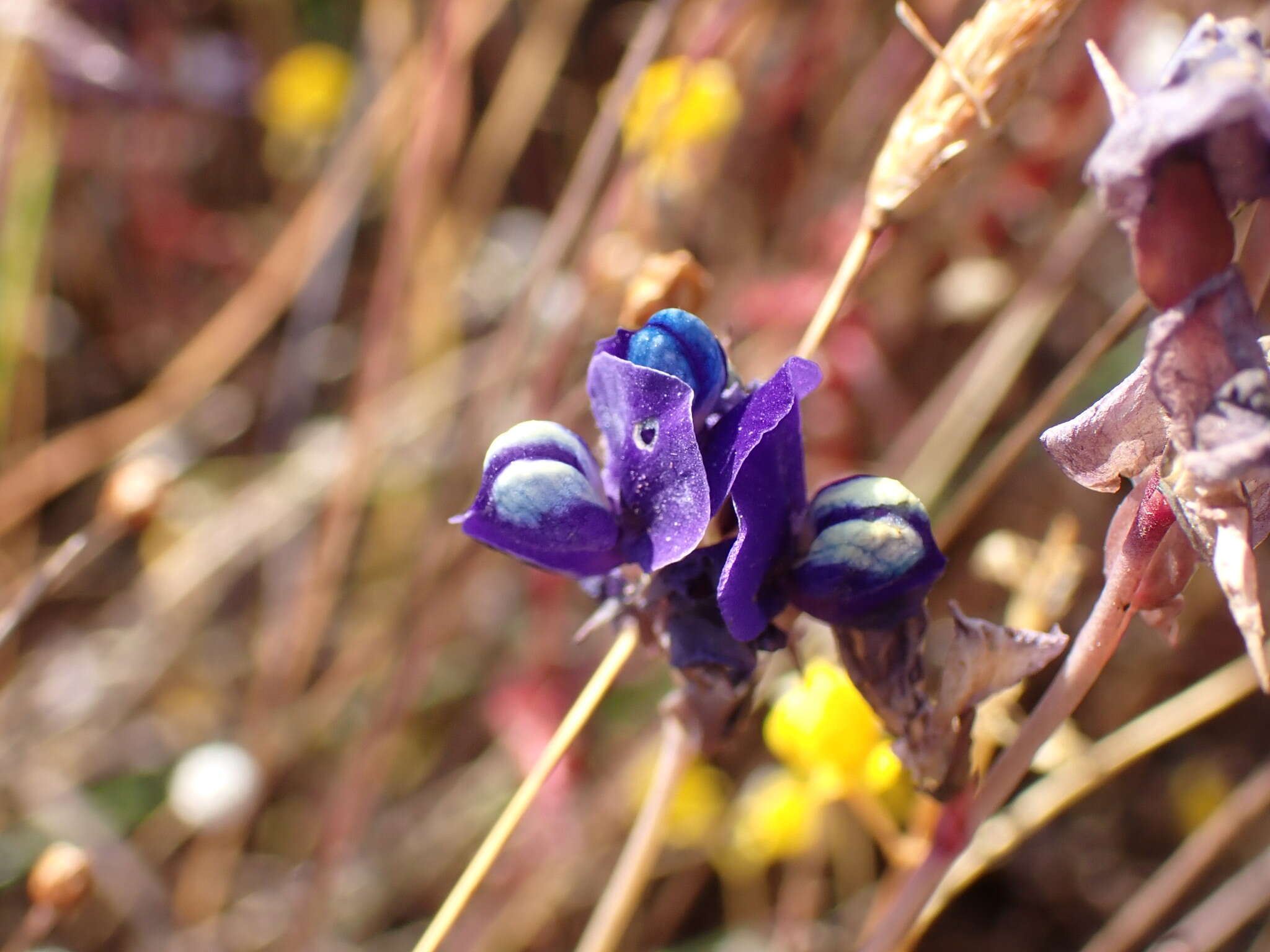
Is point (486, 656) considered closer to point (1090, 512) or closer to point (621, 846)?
point (621, 846)

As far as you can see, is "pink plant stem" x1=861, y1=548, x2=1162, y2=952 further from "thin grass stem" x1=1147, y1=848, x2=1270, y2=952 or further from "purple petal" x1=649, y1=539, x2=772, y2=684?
"thin grass stem" x1=1147, y1=848, x2=1270, y2=952

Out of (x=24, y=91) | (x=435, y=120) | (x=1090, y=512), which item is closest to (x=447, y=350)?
(x=435, y=120)

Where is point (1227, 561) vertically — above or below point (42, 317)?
below

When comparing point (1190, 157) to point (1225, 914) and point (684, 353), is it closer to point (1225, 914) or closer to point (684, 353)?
point (684, 353)

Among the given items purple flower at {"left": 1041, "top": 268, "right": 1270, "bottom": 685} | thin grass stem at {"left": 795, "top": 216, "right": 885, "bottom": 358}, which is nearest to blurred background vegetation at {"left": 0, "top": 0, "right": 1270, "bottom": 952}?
thin grass stem at {"left": 795, "top": 216, "right": 885, "bottom": 358}

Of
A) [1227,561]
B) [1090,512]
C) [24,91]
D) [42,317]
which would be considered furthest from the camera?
[42,317]

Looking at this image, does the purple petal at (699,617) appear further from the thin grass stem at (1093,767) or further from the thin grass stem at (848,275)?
the thin grass stem at (1093,767)

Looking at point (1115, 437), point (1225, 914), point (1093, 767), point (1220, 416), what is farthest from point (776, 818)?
point (1220, 416)
